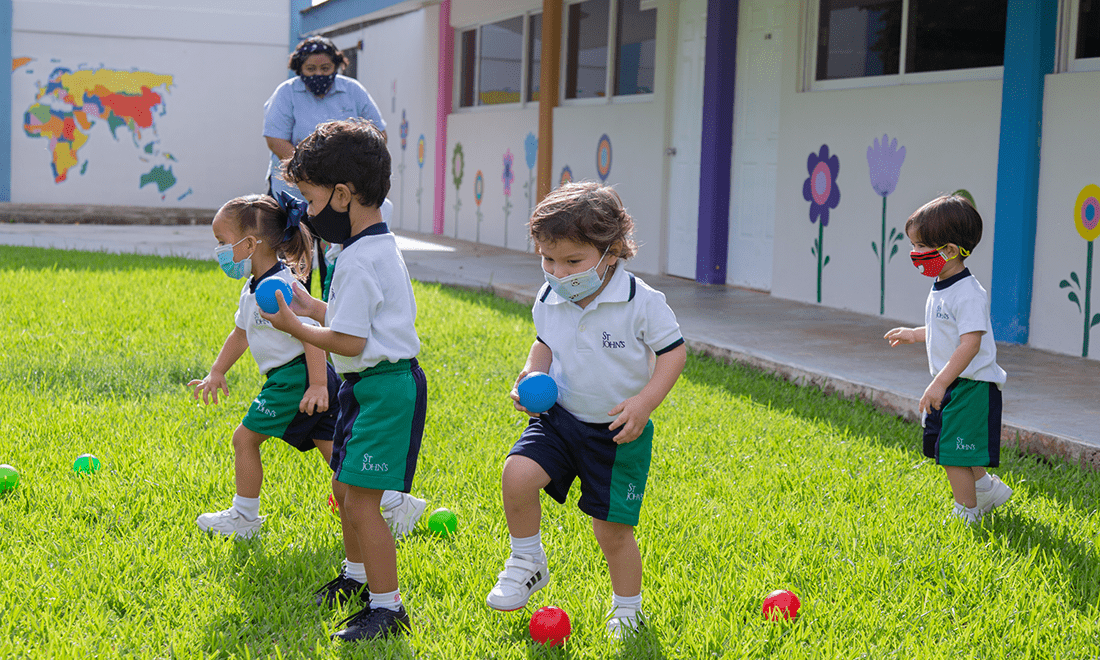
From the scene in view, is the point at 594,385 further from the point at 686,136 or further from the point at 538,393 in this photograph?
the point at 686,136

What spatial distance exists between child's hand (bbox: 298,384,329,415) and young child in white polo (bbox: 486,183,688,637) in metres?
0.74

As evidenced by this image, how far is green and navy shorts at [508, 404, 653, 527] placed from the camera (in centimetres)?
291

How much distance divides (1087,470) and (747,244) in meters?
5.67

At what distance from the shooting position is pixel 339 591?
122 inches

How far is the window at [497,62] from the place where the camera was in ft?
46.2

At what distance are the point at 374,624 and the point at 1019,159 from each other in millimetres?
5808

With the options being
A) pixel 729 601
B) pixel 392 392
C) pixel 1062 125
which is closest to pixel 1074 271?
pixel 1062 125

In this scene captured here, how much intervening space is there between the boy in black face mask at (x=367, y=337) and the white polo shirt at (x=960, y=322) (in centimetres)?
207

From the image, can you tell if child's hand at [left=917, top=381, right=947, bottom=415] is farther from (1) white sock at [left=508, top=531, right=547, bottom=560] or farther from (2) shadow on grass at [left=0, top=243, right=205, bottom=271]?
(2) shadow on grass at [left=0, top=243, right=205, bottom=271]

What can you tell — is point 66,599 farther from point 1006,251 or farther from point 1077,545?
point 1006,251

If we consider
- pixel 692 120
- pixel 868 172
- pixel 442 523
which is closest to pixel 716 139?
pixel 692 120

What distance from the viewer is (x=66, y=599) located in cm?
305

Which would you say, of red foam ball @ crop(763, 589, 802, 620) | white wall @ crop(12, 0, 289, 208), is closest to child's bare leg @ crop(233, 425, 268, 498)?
red foam ball @ crop(763, 589, 802, 620)

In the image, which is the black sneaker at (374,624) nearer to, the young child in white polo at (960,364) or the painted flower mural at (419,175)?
the young child in white polo at (960,364)
